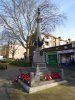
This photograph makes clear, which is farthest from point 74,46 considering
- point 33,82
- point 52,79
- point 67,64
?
point 33,82

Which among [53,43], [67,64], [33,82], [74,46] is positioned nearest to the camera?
[33,82]

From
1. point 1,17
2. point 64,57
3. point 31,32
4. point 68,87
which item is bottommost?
point 68,87

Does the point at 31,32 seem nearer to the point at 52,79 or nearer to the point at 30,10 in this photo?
the point at 30,10

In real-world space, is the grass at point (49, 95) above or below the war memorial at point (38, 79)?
below

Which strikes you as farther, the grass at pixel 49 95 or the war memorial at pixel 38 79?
the war memorial at pixel 38 79

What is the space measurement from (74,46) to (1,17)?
15.4 meters

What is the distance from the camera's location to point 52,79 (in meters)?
14.6

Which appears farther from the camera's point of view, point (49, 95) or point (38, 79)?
point (38, 79)

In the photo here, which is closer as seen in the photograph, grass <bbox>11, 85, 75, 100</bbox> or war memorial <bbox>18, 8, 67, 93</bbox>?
grass <bbox>11, 85, 75, 100</bbox>

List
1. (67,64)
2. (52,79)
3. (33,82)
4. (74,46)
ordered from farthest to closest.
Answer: (67,64)
(74,46)
(52,79)
(33,82)

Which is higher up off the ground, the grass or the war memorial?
the war memorial

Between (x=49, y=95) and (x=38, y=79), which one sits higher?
(x=38, y=79)

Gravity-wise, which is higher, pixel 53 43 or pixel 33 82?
pixel 53 43

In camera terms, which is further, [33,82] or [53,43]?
[53,43]
